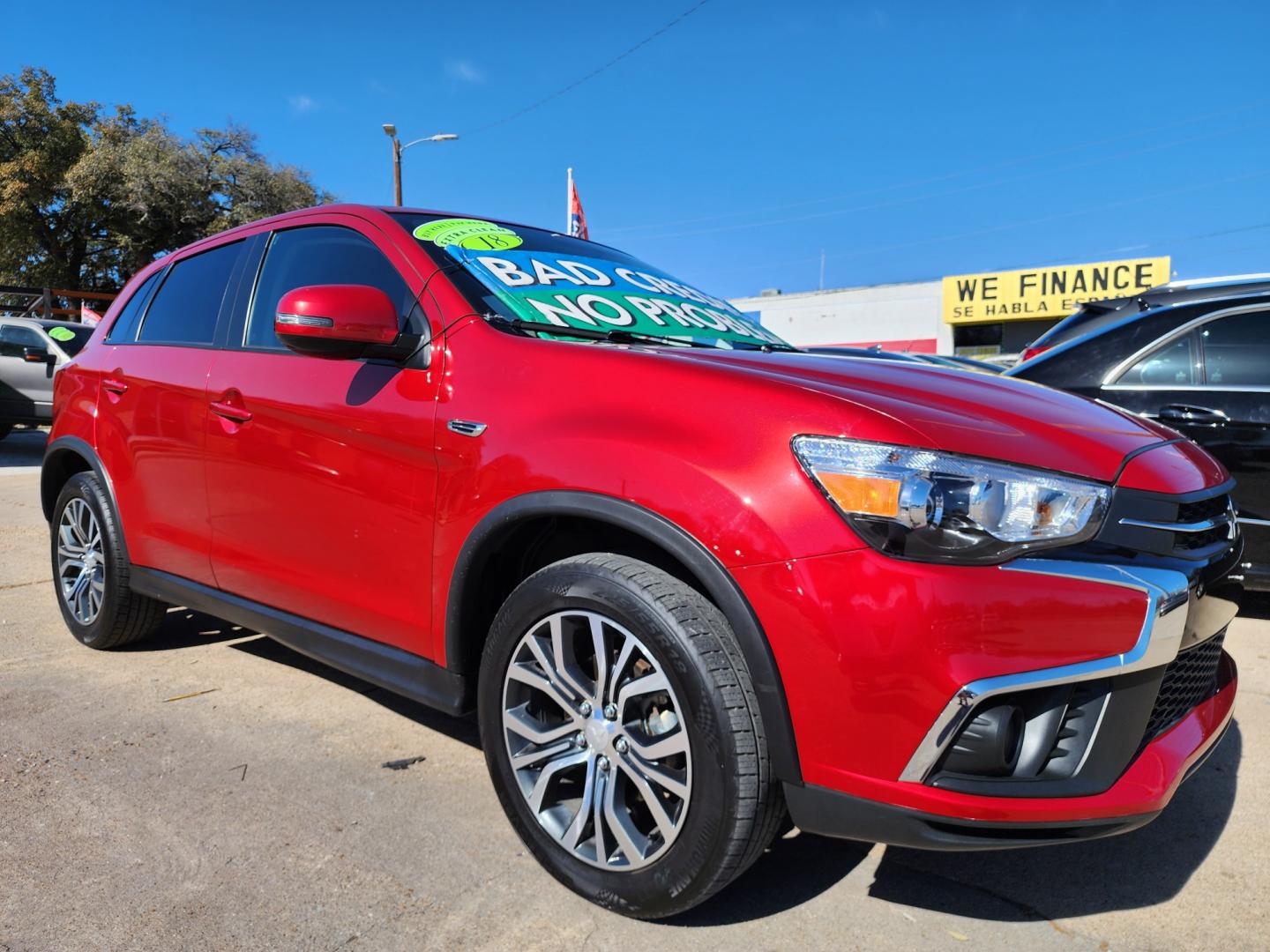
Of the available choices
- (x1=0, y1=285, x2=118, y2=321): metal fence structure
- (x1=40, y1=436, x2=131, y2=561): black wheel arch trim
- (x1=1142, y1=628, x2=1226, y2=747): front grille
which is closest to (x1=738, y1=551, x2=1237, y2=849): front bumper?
(x1=1142, y1=628, x2=1226, y2=747): front grille

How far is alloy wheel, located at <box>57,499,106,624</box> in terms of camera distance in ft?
12.5

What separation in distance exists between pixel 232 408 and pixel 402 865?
1.57 meters

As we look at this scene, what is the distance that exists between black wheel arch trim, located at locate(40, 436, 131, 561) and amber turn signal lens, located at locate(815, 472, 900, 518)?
302 cm

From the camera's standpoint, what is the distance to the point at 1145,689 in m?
1.76

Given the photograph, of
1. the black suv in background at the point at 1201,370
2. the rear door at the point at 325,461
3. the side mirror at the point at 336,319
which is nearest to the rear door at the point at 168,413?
the rear door at the point at 325,461

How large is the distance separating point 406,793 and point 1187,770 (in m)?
1.95

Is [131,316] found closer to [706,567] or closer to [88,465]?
[88,465]

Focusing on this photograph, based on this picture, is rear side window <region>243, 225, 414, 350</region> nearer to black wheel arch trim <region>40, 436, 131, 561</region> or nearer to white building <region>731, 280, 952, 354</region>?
black wheel arch trim <region>40, 436, 131, 561</region>

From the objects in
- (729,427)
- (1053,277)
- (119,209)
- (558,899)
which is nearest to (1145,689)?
(729,427)

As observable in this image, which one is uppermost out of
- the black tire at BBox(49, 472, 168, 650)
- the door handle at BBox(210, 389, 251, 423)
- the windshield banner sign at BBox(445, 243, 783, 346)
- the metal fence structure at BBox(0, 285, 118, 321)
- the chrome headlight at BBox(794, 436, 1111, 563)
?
the metal fence structure at BBox(0, 285, 118, 321)

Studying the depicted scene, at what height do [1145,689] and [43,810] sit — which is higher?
[1145,689]

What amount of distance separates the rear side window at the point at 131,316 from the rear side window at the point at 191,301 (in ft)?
0.30

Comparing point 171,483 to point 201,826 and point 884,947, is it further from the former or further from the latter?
point 884,947

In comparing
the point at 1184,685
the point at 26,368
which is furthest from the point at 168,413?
the point at 26,368
